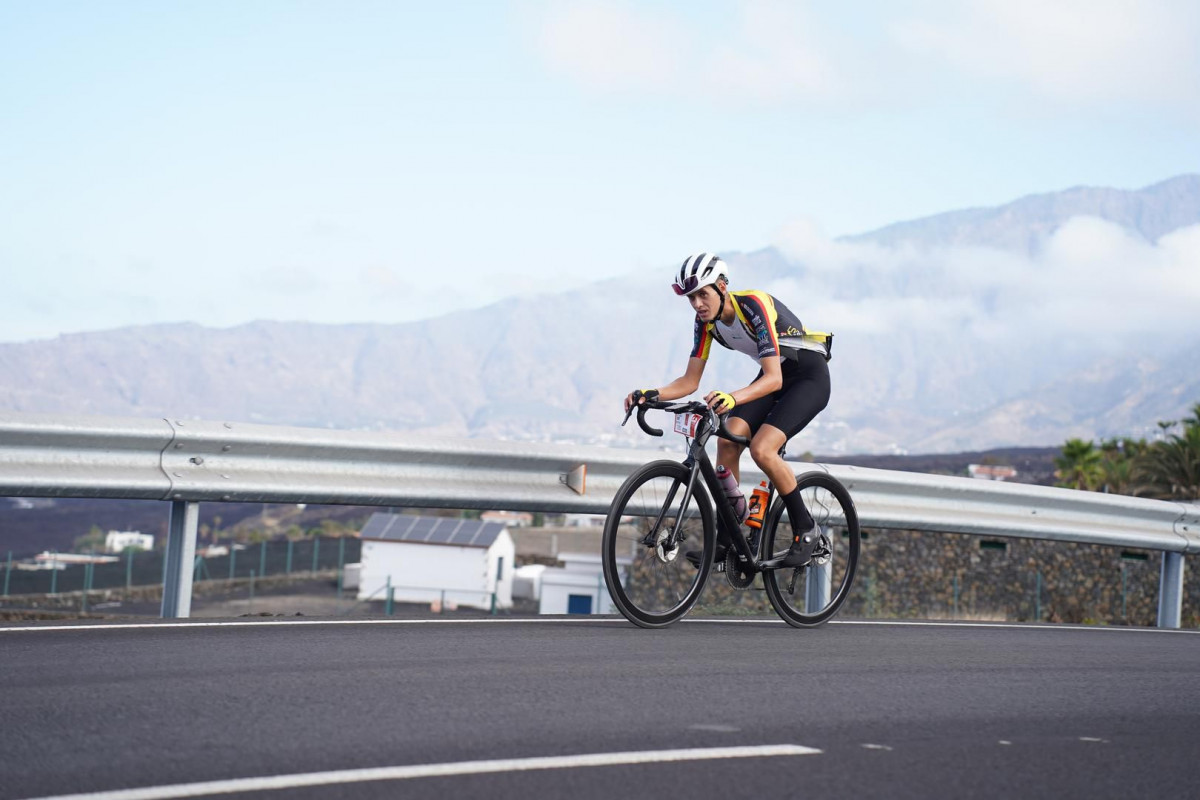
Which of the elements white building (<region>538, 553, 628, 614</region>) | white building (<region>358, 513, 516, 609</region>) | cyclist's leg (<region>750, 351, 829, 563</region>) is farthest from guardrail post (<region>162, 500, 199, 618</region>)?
white building (<region>358, 513, 516, 609</region>)

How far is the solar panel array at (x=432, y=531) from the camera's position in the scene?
73.6m

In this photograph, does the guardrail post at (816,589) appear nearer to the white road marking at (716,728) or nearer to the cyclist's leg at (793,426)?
the cyclist's leg at (793,426)

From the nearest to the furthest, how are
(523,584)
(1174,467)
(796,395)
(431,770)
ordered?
(431,770) → (796,395) → (1174,467) → (523,584)

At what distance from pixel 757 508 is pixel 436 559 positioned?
229 ft

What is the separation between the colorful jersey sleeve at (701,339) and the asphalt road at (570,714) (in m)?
1.55

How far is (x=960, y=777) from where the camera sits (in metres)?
4.07

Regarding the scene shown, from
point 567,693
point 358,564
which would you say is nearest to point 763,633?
point 567,693

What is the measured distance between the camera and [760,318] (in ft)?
23.1

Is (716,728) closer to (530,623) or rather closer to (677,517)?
(677,517)

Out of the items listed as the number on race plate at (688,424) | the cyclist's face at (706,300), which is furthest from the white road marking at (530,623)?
the cyclist's face at (706,300)

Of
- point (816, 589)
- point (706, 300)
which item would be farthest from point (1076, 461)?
point (706, 300)

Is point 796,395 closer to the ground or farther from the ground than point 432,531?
farther from the ground

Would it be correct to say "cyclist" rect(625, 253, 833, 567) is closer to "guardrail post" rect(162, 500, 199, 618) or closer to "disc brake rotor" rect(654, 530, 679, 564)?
"disc brake rotor" rect(654, 530, 679, 564)

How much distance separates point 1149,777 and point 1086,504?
21.1 feet
